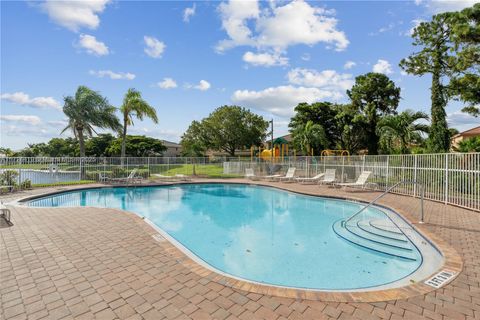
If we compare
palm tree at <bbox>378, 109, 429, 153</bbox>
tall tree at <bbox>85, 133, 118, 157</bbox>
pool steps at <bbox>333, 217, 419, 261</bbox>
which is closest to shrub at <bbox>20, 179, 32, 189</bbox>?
pool steps at <bbox>333, 217, 419, 261</bbox>

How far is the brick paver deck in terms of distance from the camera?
257cm

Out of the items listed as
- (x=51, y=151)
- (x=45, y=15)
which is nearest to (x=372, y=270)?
(x=45, y=15)

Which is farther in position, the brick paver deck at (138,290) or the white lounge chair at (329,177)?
the white lounge chair at (329,177)

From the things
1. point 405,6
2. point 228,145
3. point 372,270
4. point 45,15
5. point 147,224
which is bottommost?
point 372,270

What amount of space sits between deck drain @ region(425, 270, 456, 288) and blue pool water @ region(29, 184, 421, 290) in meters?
0.81

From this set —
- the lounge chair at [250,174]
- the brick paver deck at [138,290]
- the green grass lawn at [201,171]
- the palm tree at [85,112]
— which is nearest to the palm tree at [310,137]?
the lounge chair at [250,174]

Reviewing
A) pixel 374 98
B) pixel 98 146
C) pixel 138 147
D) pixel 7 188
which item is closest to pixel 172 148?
pixel 138 147

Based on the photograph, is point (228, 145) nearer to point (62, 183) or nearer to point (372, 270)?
point (62, 183)

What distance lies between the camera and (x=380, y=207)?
29.0 feet

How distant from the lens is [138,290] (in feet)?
9.95

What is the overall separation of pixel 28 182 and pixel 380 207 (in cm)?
1688

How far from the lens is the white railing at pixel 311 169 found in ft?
25.9

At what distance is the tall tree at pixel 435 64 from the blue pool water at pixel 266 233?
8.07 m

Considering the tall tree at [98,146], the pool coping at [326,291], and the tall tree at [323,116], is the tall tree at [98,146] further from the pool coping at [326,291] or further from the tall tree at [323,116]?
the pool coping at [326,291]
